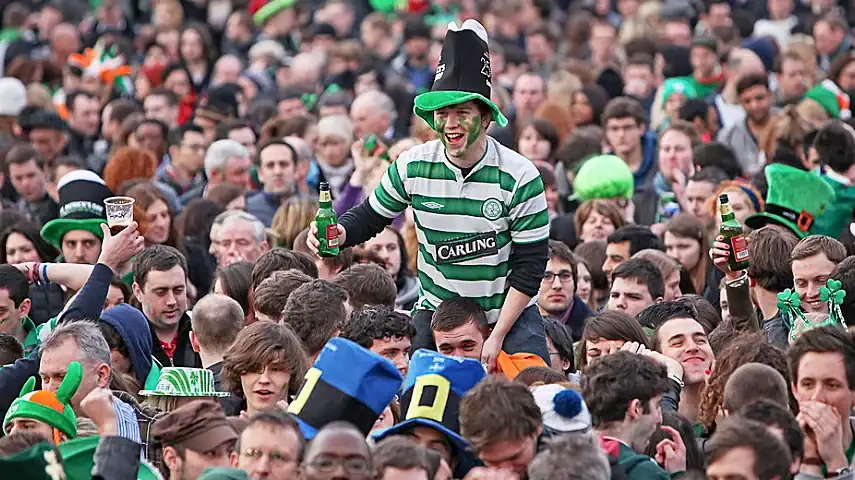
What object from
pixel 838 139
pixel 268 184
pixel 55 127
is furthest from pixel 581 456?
pixel 55 127

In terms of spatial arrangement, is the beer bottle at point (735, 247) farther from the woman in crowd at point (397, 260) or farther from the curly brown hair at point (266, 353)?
Answer: the woman in crowd at point (397, 260)

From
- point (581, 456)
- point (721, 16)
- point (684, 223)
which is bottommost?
point (581, 456)

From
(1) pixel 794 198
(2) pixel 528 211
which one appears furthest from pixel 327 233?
(1) pixel 794 198

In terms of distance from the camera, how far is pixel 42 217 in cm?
1430

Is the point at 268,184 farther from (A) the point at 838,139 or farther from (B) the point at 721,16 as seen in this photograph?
(B) the point at 721,16

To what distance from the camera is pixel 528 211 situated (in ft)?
28.5

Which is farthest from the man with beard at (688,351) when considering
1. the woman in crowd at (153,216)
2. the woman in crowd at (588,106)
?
the woman in crowd at (588,106)

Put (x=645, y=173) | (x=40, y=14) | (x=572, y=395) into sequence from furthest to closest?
(x=40, y=14), (x=645, y=173), (x=572, y=395)

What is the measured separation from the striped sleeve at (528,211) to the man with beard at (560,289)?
2160 mm

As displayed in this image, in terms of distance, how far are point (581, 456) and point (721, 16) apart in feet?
49.0

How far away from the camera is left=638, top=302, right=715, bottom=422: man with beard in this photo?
905 centimetres

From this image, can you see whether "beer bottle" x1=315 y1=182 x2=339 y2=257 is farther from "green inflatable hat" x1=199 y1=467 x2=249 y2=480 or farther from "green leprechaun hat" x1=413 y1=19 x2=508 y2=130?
"green inflatable hat" x1=199 y1=467 x2=249 y2=480

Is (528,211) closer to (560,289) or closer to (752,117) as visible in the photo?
(560,289)

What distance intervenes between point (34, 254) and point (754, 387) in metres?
6.01
